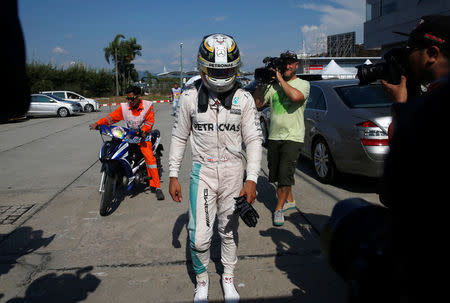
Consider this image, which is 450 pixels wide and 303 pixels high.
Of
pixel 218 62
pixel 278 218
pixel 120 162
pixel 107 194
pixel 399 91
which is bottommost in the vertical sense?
pixel 278 218

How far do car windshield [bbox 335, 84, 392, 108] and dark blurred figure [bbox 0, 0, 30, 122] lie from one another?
16.9 ft

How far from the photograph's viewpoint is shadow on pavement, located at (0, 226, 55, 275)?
352 centimetres

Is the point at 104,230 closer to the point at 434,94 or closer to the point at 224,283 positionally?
the point at 224,283

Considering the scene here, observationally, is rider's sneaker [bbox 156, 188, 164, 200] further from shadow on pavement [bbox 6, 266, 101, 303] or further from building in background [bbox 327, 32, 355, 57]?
building in background [bbox 327, 32, 355, 57]

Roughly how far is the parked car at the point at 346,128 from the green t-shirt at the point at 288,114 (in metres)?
1.26

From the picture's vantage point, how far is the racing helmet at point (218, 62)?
8.60ft

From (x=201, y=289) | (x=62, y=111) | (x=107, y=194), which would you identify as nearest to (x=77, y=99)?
(x=62, y=111)

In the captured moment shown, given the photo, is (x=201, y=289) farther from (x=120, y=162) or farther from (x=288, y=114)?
(x=120, y=162)

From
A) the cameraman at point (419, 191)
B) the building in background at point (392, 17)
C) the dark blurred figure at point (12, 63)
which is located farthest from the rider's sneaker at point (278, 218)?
the building in background at point (392, 17)

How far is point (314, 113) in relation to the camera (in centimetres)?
639

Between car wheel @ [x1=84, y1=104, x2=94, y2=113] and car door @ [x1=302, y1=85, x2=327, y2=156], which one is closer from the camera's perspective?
car door @ [x1=302, y1=85, x2=327, y2=156]

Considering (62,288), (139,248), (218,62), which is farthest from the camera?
(139,248)

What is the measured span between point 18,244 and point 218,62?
311 centimetres

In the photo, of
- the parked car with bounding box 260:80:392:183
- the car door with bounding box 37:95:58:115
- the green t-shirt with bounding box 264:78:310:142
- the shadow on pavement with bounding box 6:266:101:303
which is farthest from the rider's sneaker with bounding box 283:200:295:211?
the car door with bounding box 37:95:58:115
